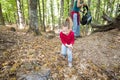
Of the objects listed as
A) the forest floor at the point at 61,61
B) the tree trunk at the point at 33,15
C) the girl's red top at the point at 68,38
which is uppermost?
the tree trunk at the point at 33,15

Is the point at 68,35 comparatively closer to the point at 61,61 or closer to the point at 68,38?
the point at 68,38

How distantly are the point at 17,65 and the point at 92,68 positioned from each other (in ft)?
7.56

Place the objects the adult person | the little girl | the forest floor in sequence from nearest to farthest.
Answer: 1. the forest floor
2. the little girl
3. the adult person

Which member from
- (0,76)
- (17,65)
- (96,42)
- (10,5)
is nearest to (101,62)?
(96,42)

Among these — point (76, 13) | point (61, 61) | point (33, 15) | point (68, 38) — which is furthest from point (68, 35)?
point (33, 15)

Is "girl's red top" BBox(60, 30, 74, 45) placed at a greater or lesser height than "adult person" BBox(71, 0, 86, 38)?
lesser

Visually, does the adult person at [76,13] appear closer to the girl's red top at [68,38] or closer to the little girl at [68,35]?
the little girl at [68,35]

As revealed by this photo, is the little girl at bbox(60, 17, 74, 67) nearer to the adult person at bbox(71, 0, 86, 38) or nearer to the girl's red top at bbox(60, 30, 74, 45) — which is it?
the girl's red top at bbox(60, 30, 74, 45)

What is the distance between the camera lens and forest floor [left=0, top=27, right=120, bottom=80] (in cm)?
421

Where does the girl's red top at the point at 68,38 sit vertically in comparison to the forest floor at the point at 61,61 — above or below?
above

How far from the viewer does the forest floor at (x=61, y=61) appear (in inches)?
166

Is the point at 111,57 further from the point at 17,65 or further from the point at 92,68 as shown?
the point at 17,65

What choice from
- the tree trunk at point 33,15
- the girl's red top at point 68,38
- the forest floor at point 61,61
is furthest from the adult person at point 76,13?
the girl's red top at point 68,38

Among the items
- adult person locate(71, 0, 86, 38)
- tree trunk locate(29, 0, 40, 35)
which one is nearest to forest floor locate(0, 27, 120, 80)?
adult person locate(71, 0, 86, 38)
